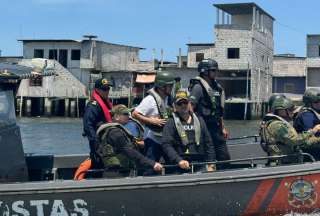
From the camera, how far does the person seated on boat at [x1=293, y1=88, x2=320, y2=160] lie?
7545mm

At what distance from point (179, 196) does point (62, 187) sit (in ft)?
4.28

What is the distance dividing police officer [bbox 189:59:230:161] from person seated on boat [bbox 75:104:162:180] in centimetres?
112

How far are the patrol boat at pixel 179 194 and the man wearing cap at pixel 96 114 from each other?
0.70 m

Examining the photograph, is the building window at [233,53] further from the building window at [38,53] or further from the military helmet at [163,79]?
the military helmet at [163,79]

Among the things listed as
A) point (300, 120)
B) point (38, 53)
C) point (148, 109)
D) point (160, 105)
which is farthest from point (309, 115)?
point (38, 53)

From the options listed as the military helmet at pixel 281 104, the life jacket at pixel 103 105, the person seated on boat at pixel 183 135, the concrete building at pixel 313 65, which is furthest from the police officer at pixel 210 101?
the concrete building at pixel 313 65

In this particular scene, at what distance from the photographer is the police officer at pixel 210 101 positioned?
7.70 m

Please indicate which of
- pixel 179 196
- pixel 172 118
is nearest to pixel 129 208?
pixel 179 196

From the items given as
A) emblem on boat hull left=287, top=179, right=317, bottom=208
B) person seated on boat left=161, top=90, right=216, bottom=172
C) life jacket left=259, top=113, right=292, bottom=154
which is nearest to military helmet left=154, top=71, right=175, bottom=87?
person seated on boat left=161, top=90, right=216, bottom=172

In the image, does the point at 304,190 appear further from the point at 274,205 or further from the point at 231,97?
the point at 231,97

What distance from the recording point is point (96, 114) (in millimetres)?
7277

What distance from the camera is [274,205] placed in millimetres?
6734

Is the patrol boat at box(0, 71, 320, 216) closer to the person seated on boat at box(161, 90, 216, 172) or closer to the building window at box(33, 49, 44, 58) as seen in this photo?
the person seated on boat at box(161, 90, 216, 172)

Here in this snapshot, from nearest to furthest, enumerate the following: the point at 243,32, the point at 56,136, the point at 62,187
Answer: the point at 62,187, the point at 56,136, the point at 243,32
